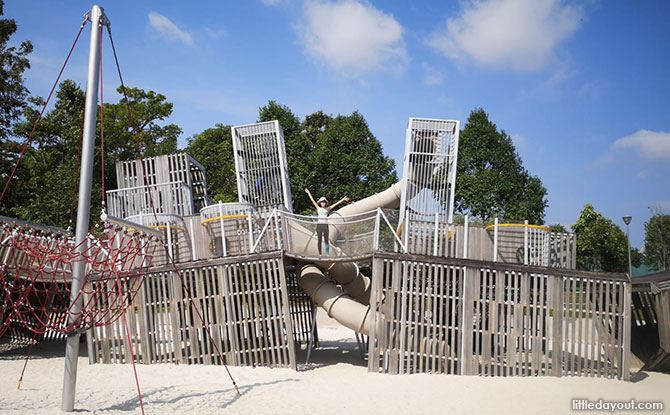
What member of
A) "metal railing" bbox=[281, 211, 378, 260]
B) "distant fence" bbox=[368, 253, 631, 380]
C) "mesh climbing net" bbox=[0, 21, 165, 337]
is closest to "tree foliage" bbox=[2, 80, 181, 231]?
"mesh climbing net" bbox=[0, 21, 165, 337]

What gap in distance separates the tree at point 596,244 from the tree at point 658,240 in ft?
27.0

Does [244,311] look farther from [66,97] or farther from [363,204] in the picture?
[66,97]

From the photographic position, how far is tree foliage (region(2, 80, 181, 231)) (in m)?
24.5

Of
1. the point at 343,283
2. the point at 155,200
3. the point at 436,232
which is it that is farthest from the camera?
the point at 155,200

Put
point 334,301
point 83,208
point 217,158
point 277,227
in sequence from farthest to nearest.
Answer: point 217,158
point 334,301
point 277,227
point 83,208

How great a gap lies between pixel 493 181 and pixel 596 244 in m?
8.12

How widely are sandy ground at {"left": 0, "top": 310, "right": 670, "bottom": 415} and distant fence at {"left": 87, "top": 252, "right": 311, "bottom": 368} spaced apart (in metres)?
0.39

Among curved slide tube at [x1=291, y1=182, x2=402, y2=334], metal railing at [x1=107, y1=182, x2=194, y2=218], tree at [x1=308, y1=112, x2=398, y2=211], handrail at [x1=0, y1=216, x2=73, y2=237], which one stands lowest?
curved slide tube at [x1=291, y1=182, x2=402, y2=334]

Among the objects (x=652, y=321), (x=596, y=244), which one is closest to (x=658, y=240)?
(x=596, y=244)

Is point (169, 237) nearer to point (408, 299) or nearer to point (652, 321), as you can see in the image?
point (408, 299)

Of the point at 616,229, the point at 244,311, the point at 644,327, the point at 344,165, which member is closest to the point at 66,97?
the point at 344,165

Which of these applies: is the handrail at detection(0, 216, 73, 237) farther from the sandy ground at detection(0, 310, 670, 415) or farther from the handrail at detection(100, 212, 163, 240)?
the sandy ground at detection(0, 310, 670, 415)

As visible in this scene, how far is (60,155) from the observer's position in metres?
27.8

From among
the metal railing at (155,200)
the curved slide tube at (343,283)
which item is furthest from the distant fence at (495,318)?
the metal railing at (155,200)
